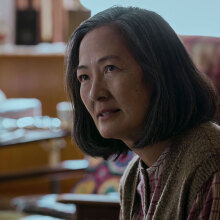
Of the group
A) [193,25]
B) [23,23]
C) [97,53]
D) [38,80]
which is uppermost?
[97,53]

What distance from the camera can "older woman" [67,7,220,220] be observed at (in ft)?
3.67

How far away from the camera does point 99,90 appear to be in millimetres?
1154

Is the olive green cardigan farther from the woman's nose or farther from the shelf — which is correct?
the shelf

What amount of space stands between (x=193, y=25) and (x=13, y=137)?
4.18 feet

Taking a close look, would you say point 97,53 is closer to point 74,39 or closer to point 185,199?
point 74,39

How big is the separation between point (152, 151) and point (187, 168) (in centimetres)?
14

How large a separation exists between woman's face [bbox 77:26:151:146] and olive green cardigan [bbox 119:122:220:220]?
0.10 meters

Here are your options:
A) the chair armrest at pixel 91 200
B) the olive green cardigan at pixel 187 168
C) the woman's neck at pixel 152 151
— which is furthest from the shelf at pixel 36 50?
the olive green cardigan at pixel 187 168

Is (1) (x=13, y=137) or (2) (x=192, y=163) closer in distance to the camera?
(2) (x=192, y=163)

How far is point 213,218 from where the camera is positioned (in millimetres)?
1015

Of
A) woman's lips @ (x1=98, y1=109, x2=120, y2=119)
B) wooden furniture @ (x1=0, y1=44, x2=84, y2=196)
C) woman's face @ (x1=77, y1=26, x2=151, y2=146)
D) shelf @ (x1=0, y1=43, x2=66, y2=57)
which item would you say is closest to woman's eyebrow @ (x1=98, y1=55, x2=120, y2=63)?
woman's face @ (x1=77, y1=26, x2=151, y2=146)

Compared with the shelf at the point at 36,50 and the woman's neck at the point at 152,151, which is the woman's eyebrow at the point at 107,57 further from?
the shelf at the point at 36,50

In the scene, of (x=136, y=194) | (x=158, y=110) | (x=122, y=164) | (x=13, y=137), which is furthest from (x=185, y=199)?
(x=13, y=137)

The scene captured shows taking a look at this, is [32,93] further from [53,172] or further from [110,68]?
[110,68]
